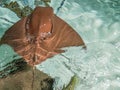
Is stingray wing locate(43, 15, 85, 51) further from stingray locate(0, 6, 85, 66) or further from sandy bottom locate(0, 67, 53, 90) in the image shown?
sandy bottom locate(0, 67, 53, 90)

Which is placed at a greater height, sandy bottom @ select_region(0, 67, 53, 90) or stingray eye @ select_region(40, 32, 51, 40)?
stingray eye @ select_region(40, 32, 51, 40)

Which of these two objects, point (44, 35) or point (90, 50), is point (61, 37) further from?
point (90, 50)

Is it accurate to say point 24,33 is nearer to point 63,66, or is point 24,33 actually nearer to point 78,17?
point 63,66

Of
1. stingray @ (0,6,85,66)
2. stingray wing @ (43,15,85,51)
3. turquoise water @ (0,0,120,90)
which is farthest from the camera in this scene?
turquoise water @ (0,0,120,90)

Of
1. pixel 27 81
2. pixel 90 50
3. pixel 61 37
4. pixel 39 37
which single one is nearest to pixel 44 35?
pixel 39 37

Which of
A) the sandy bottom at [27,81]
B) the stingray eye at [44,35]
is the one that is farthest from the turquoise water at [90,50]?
the stingray eye at [44,35]

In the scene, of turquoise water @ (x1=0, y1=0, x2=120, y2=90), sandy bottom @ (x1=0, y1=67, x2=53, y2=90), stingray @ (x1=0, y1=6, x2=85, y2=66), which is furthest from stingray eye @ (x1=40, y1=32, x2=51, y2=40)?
turquoise water @ (x1=0, y1=0, x2=120, y2=90)

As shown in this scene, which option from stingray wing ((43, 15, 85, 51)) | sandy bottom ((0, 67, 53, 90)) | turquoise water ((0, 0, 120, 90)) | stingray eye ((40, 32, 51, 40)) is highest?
stingray eye ((40, 32, 51, 40))
